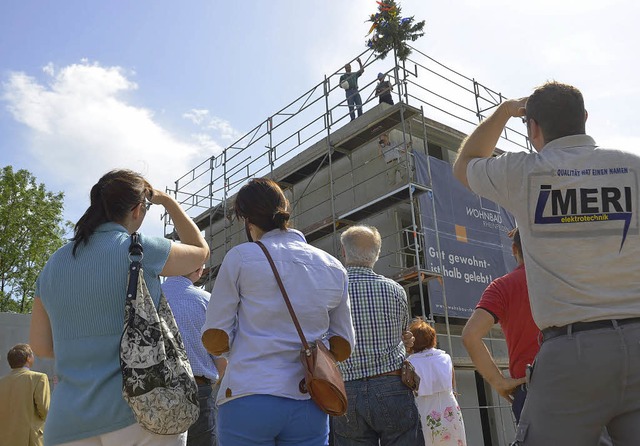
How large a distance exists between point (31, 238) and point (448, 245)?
1498 centimetres

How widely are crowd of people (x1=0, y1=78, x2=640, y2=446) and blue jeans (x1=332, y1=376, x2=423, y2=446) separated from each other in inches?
42.2

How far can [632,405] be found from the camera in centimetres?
188

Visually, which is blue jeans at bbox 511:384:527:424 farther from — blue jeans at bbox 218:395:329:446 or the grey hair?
blue jeans at bbox 218:395:329:446

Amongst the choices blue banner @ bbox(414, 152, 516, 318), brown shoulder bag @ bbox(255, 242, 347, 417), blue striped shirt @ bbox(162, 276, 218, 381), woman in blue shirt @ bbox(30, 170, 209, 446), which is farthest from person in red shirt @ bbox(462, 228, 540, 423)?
blue banner @ bbox(414, 152, 516, 318)

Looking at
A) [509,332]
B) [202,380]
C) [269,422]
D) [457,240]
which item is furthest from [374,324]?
[457,240]

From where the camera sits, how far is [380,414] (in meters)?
3.56

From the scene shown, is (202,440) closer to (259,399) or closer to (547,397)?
(259,399)

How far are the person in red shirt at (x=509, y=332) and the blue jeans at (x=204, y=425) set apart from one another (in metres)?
1.67

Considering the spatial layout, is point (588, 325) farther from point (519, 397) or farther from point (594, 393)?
point (519, 397)

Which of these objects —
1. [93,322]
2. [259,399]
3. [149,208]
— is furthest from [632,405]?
[149,208]

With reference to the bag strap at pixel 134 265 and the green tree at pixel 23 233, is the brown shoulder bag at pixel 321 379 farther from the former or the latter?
the green tree at pixel 23 233

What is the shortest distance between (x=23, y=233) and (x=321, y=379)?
21.7m

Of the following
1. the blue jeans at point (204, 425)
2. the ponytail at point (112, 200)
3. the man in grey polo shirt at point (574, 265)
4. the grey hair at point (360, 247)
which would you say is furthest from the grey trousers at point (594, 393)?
the blue jeans at point (204, 425)

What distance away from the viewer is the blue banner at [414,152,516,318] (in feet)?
40.3
